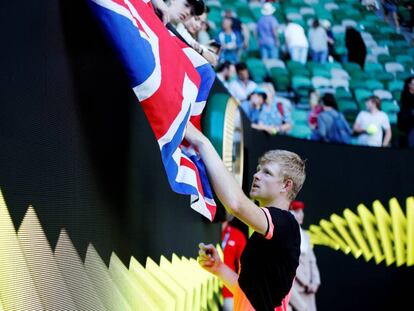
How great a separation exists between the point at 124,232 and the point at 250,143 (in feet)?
14.4

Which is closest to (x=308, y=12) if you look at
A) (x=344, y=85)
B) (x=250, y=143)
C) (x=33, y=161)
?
(x=344, y=85)

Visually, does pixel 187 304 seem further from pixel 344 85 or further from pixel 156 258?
pixel 344 85

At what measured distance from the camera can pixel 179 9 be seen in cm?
329

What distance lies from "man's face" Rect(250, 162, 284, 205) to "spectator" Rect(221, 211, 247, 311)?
244 cm

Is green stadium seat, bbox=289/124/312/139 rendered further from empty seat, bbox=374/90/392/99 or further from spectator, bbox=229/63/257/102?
empty seat, bbox=374/90/392/99

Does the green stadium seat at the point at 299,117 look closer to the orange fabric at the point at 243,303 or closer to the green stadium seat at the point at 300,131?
the green stadium seat at the point at 300,131

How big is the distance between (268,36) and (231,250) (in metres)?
6.34

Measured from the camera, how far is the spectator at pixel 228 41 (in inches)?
401

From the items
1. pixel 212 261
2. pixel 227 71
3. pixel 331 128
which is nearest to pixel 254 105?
pixel 227 71

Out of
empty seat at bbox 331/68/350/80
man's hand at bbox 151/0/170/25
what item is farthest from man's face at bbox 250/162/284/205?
empty seat at bbox 331/68/350/80

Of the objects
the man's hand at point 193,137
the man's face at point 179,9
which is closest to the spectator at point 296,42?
the man's face at point 179,9

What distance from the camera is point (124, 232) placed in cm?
248

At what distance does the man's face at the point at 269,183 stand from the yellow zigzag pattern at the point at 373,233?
555 cm

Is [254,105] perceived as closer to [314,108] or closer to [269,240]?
[314,108]
